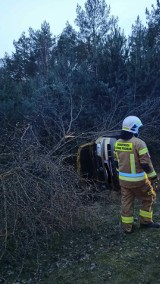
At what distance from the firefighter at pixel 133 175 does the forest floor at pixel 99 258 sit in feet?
0.67

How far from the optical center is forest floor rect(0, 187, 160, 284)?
3973 mm

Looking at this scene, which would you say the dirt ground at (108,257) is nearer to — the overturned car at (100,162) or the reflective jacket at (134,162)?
the reflective jacket at (134,162)

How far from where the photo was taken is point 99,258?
14.5ft

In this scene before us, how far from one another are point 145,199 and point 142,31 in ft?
23.9

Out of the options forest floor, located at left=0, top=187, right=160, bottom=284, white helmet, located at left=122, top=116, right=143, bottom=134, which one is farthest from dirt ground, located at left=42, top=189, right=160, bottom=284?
white helmet, located at left=122, top=116, right=143, bottom=134

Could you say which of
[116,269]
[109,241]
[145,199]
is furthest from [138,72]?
[116,269]

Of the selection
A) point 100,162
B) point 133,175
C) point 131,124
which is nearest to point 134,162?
point 133,175

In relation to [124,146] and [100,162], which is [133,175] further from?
[100,162]

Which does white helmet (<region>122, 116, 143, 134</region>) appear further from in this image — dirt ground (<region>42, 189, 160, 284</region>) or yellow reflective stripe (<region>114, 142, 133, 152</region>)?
dirt ground (<region>42, 189, 160, 284</region>)

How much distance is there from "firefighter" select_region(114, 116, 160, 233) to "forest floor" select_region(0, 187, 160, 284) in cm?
20

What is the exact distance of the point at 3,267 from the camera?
4.44 metres

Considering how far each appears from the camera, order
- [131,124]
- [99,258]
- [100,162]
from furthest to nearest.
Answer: [100,162] → [131,124] → [99,258]

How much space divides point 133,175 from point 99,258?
1.29 m

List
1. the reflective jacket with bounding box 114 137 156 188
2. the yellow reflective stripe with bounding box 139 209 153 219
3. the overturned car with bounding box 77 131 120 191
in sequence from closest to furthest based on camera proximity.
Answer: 1. the reflective jacket with bounding box 114 137 156 188
2. the yellow reflective stripe with bounding box 139 209 153 219
3. the overturned car with bounding box 77 131 120 191
